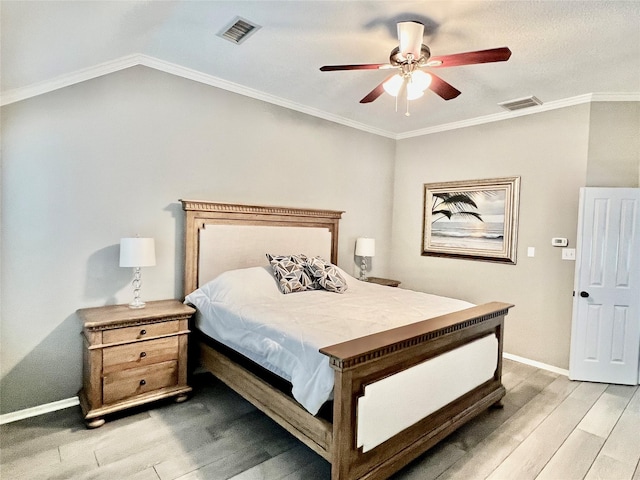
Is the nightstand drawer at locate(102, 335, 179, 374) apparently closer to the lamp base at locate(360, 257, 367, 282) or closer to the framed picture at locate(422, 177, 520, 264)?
the lamp base at locate(360, 257, 367, 282)

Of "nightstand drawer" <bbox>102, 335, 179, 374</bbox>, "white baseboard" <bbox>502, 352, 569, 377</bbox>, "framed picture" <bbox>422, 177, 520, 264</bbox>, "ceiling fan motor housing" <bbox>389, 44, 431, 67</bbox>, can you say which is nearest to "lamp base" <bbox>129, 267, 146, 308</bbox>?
"nightstand drawer" <bbox>102, 335, 179, 374</bbox>

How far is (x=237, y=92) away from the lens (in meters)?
3.56

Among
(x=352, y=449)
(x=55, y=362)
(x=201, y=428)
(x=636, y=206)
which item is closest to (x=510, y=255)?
(x=636, y=206)

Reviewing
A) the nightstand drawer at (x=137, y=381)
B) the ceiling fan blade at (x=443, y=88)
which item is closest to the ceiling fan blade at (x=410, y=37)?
the ceiling fan blade at (x=443, y=88)

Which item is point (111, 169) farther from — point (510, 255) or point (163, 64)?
point (510, 255)

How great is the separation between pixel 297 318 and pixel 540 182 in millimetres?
3108

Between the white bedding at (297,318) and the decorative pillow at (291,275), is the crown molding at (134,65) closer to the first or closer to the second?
the decorative pillow at (291,275)

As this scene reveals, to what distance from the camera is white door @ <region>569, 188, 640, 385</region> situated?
11.0ft

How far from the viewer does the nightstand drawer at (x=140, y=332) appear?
2490 mm

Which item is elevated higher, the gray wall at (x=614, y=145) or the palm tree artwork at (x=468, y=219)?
the gray wall at (x=614, y=145)

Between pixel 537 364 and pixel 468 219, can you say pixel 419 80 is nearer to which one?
pixel 468 219

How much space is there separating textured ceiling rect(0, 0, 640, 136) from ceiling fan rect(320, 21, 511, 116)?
128 millimetres

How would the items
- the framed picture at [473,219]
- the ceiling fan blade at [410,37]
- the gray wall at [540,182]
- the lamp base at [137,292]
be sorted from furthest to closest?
1. the framed picture at [473,219]
2. the gray wall at [540,182]
3. the lamp base at [137,292]
4. the ceiling fan blade at [410,37]

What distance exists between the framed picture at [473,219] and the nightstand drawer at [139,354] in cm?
340
